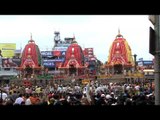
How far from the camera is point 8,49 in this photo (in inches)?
4080

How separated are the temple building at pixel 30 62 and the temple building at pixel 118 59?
996cm

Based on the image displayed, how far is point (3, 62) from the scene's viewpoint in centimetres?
8931

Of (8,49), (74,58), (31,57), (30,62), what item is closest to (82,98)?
(74,58)

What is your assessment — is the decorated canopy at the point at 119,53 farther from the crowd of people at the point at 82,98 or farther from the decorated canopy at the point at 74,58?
the crowd of people at the point at 82,98

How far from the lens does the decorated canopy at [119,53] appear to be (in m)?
60.0

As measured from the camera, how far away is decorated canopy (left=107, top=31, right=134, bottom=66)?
197 feet

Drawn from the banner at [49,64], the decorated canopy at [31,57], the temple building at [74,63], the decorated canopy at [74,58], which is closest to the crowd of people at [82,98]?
the temple building at [74,63]

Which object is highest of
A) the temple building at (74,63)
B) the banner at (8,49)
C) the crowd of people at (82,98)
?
the banner at (8,49)

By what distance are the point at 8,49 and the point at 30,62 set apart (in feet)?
135

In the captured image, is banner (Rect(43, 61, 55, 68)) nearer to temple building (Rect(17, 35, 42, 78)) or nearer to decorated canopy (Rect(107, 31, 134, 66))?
temple building (Rect(17, 35, 42, 78))

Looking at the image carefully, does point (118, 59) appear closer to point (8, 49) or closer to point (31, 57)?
point (31, 57)
